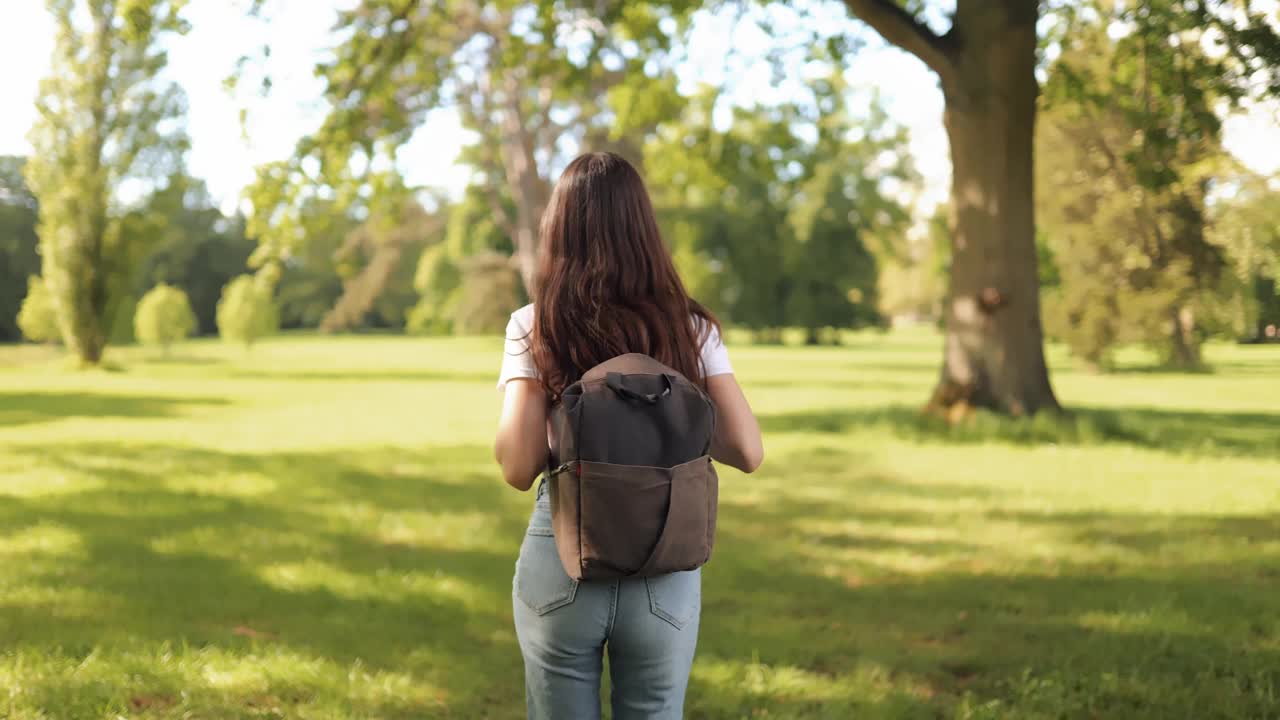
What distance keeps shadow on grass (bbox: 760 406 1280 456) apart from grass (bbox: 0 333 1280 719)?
6 centimetres

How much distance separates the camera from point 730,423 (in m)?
2.51

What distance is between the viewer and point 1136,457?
12586 millimetres

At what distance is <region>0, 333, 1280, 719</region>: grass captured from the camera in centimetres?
465

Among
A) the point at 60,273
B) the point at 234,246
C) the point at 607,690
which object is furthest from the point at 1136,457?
the point at 234,246

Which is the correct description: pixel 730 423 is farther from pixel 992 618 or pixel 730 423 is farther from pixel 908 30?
pixel 908 30

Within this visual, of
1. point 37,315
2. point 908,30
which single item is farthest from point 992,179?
point 37,315

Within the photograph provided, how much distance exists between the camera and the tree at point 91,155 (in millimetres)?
30000

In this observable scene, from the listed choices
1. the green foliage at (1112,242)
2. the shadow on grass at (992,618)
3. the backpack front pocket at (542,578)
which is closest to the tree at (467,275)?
the green foliage at (1112,242)

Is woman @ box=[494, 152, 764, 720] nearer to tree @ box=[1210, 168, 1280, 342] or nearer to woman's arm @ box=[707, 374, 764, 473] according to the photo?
woman's arm @ box=[707, 374, 764, 473]

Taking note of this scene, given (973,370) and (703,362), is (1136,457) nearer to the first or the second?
(973,370)

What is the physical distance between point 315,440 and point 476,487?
4919 mm

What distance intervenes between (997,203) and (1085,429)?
3123 mm

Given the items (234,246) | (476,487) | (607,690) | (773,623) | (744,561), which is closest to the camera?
(607,690)

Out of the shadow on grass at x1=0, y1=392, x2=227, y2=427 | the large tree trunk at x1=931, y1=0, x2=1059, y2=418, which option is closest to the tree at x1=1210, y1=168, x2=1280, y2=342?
the large tree trunk at x1=931, y1=0, x2=1059, y2=418
